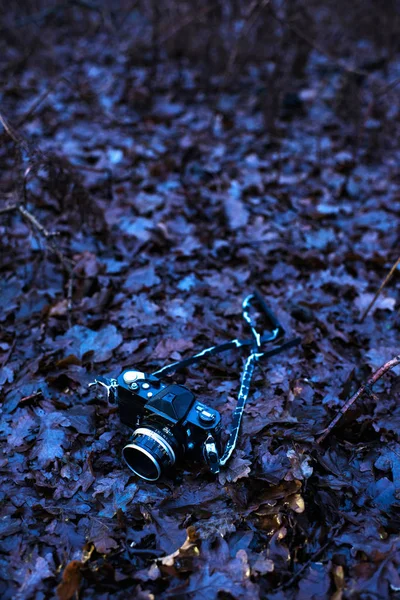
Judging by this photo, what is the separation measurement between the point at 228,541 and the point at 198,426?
2.03ft

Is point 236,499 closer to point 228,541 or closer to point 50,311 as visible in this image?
point 228,541

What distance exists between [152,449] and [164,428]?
0.13 metres

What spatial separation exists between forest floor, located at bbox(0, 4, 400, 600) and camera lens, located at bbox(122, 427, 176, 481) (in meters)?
0.20

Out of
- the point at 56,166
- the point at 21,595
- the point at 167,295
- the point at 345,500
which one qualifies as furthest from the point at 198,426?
the point at 56,166

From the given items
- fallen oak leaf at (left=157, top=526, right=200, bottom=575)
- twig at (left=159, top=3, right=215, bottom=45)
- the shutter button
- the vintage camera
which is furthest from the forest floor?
twig at (left=159, top=3, right=215, bottom=45)

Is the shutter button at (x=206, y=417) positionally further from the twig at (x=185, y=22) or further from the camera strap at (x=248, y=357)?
the twig at (x=185, y=22)

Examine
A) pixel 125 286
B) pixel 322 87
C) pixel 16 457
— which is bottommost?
pixel 16 457

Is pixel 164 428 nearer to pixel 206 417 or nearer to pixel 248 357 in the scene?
pixel 206 417

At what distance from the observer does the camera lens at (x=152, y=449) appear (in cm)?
271

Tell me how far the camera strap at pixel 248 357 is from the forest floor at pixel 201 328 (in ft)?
0.31

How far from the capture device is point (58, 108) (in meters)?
7.62

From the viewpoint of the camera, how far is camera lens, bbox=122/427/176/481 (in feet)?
8.89

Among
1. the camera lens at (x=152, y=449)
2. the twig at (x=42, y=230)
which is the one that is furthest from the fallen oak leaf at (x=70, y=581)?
the twig at (x=42, y=230)

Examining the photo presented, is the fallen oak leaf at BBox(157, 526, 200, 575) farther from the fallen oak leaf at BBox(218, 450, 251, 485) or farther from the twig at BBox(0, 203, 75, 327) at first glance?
the twig at BBox(0, 203, 75, 327)
